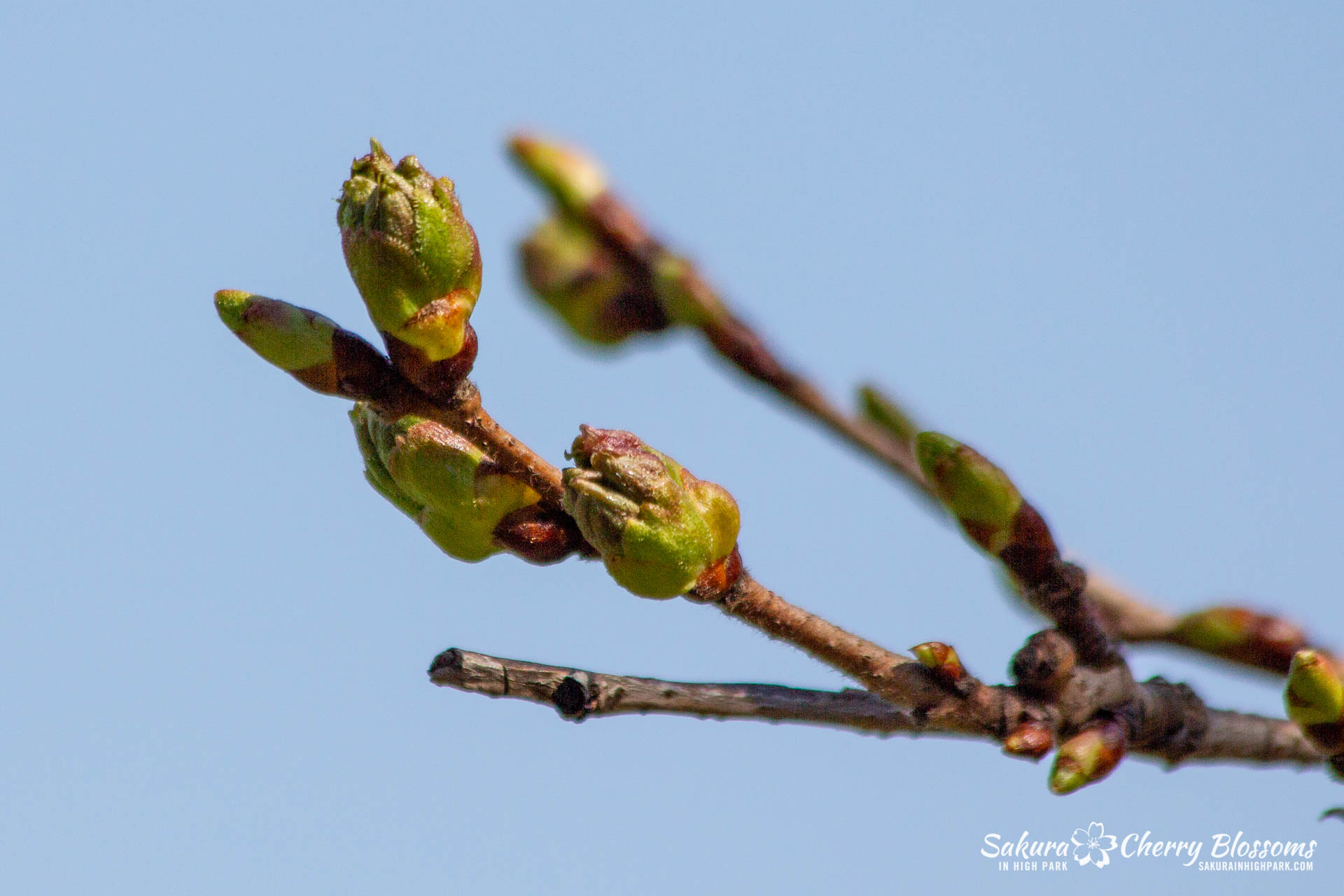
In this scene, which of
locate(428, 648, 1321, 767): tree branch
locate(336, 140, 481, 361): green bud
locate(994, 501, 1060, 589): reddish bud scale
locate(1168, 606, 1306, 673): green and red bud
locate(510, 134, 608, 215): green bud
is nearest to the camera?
locate(510, 134, 608, 215): green bud

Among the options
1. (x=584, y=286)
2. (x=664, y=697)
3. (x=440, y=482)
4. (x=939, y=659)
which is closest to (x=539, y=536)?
(x=440, y=482)

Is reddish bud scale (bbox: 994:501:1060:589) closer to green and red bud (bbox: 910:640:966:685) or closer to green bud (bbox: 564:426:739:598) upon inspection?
green and red bud (bbox: 910:640:966:685)

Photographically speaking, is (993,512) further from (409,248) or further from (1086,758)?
(409,248)

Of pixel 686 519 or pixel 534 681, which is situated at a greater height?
pixel 686 519

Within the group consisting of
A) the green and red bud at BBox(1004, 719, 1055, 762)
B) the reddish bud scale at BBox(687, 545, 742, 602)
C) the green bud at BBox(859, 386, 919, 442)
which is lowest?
the green and red bud at BBox(1004, 719, 1055, 762)

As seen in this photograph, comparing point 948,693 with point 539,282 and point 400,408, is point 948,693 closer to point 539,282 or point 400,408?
point 400,408

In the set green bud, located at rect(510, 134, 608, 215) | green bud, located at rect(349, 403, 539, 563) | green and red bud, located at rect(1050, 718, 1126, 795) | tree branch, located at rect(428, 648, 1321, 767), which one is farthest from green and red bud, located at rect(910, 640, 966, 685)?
green bud, located at rect(510, 134, 608, 215)

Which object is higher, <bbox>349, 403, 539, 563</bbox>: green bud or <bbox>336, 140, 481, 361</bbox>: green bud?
<bbox>336, 140, 481, 361</bbox>: green bud

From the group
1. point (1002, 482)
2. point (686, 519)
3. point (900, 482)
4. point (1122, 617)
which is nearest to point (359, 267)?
point (686, 519)
